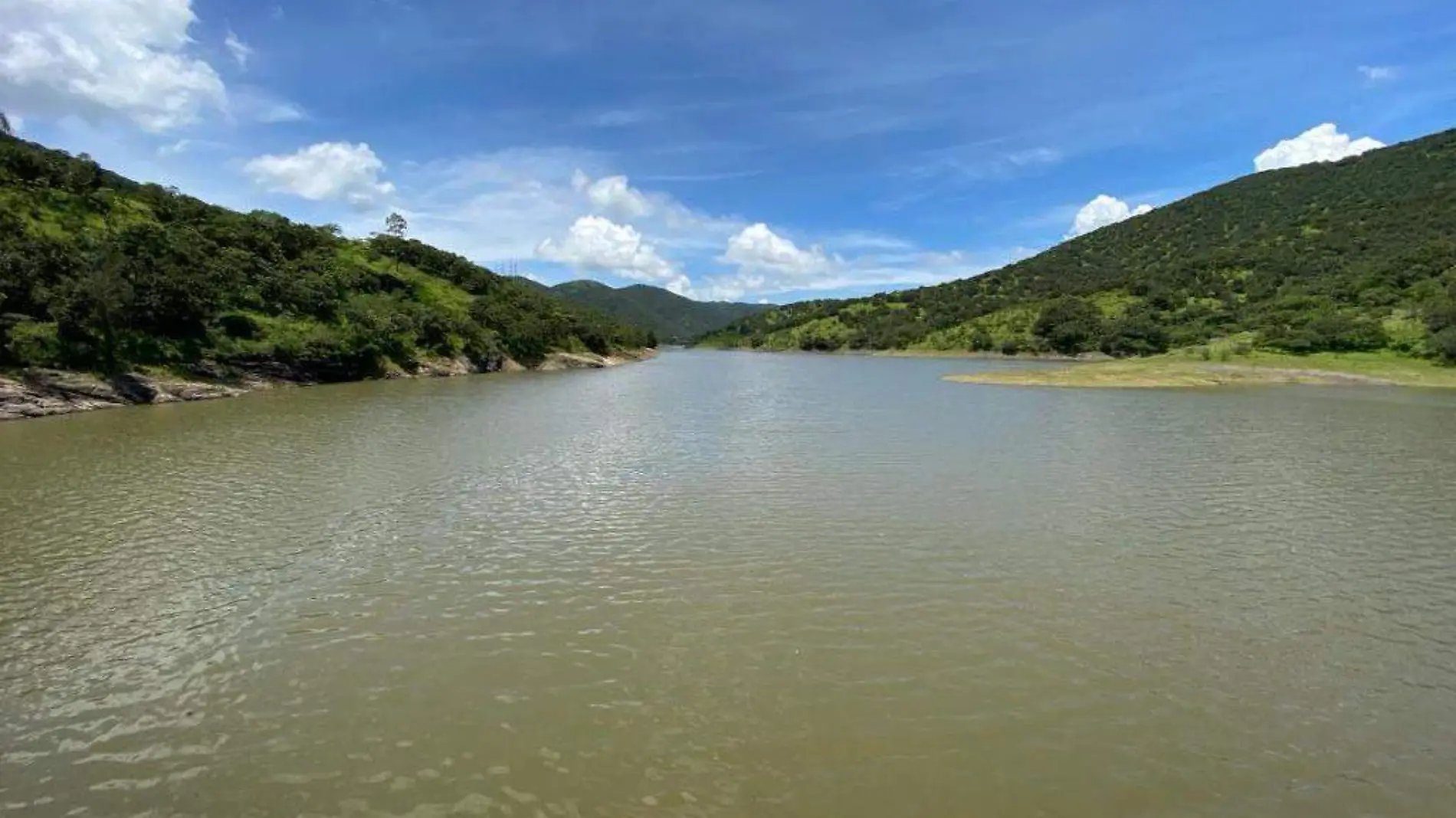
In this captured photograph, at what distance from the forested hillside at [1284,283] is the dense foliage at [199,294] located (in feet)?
333

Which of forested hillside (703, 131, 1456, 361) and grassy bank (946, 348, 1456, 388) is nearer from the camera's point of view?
grassy bank (946, 348, 1456, 388)

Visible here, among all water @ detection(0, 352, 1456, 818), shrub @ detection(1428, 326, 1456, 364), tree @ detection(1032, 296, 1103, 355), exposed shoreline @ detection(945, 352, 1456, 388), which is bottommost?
water @ detection(0, 352, 1456, 818)

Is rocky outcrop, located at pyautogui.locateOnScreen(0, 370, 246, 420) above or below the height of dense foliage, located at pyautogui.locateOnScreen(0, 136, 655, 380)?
below

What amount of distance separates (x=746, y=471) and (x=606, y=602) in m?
12.8

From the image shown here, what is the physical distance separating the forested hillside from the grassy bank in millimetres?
3906

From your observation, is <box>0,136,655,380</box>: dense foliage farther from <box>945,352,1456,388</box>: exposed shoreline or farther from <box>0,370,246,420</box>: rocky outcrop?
<box>945,352,1456,388</box>: exposed shoreline

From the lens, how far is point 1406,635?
38.8 ft

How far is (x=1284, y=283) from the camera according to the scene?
127312mm

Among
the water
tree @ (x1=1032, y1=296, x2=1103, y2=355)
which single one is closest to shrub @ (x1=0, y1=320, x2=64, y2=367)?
the water

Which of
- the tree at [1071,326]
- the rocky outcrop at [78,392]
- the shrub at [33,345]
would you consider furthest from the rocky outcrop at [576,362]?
the tree at [1071,326]

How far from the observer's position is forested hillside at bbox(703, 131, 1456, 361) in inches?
3489

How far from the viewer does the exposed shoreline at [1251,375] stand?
6806cm

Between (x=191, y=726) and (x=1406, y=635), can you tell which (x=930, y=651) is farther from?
(x=191, y=726)

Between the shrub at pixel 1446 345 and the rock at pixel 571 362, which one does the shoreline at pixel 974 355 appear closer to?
the shrub at pixel 1446 345
